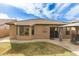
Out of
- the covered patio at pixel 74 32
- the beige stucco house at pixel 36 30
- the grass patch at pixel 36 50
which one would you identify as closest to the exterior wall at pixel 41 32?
the beige stucco house at pixel 36 30

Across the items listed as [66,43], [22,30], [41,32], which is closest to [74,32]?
[66,43]

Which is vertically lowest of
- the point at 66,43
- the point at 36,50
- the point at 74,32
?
the point at 36,50

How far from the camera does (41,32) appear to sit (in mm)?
3428

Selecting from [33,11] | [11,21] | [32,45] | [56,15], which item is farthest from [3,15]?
[56,15]

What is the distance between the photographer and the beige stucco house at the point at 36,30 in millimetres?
3400

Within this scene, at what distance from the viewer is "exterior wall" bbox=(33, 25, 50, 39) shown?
11.2ft

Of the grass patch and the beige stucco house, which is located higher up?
the beige stucco house

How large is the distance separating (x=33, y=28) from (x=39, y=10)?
14.3 inches

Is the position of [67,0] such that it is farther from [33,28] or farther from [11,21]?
[11,21]

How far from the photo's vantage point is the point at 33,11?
3.46 meters

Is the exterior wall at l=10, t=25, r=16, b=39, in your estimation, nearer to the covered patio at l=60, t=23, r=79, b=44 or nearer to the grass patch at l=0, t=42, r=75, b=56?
the grass patch at l=0, t=42, r=75, b=56

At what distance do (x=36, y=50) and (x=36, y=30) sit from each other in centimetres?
38

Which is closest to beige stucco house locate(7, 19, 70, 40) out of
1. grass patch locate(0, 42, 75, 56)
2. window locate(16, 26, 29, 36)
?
window locate(16, 26, 29, 36)

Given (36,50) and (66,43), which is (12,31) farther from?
(66,43)
